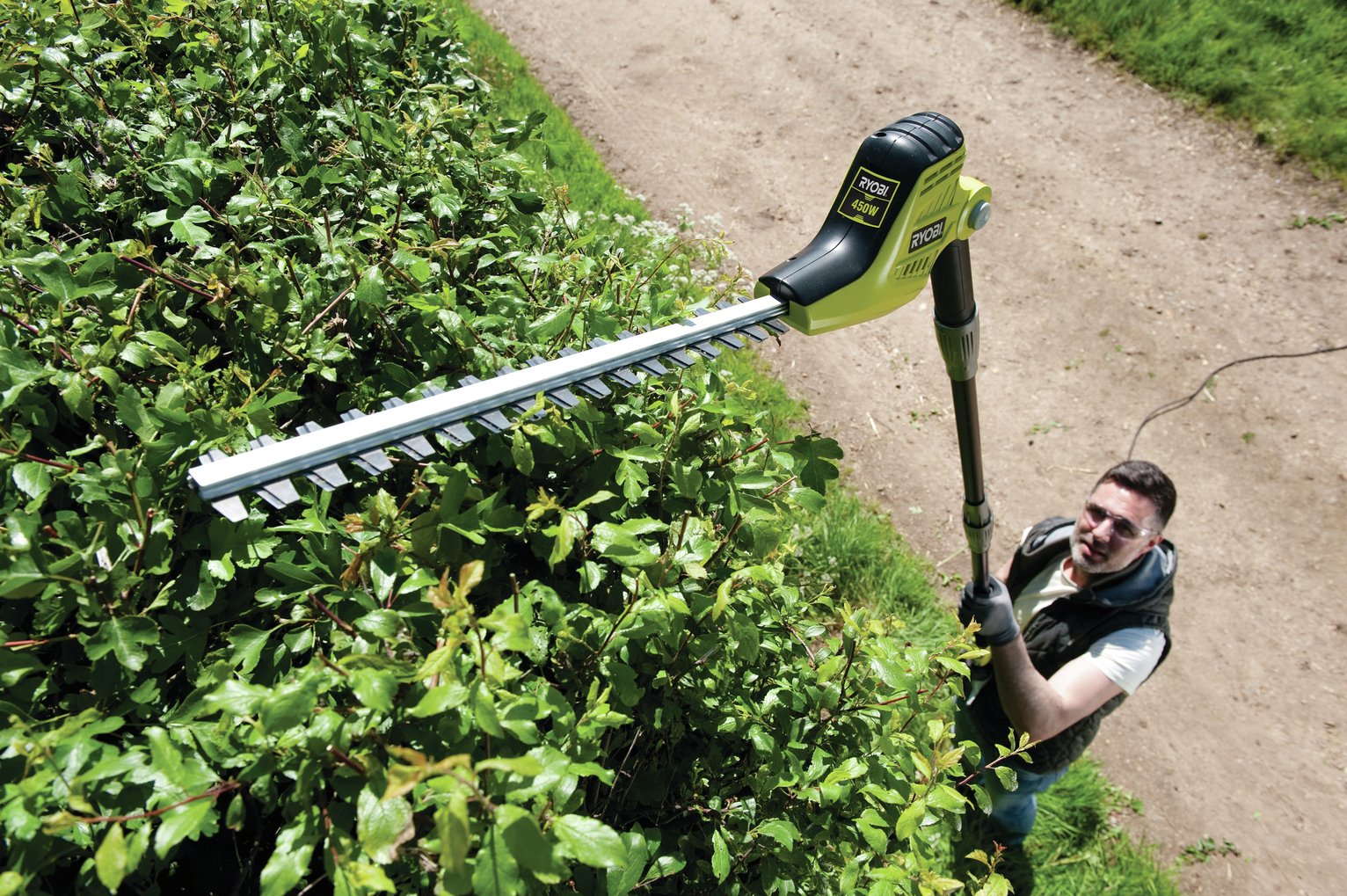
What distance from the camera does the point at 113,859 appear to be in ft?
3.16

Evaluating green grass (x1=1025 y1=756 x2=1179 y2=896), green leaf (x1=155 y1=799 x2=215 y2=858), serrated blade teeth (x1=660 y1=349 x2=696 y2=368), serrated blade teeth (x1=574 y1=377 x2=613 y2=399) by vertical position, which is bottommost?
green grass (x1=1025 y1=756 x2=1179 y2=896)

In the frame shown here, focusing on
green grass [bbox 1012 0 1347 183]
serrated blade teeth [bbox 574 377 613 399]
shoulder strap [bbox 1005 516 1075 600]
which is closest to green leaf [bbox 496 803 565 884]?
serrated blade teeth [bbox 574 377 613 399]

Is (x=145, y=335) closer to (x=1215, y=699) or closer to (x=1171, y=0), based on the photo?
(x=1215, y=699)

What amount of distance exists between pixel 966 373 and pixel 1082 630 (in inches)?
55.6

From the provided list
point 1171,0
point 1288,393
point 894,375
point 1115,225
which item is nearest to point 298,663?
point 894,375

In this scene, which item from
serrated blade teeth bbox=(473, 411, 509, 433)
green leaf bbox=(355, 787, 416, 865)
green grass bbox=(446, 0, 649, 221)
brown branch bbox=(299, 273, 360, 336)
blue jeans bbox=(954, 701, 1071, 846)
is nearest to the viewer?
green leaf bbox=(355, 787, 416, 865)

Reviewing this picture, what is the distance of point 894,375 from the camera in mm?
5801

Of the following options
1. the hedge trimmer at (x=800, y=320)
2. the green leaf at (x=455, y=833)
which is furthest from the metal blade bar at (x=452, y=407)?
the green leaf at (x=455, y=833)

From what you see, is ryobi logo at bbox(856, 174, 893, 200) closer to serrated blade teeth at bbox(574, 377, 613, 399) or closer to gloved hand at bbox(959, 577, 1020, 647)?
serrated blade teeth at bbox(574, 377, 613, 399)

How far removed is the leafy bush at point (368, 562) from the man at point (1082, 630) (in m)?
1.13

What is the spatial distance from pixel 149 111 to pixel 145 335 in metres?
1.01

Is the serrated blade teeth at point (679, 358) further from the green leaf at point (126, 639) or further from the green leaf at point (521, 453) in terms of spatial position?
Result: the green leaf at point (126, 639)

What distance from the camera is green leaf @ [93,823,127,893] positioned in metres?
0.96

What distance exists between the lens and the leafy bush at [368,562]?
1.10m
